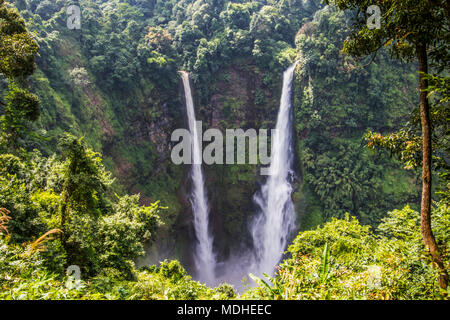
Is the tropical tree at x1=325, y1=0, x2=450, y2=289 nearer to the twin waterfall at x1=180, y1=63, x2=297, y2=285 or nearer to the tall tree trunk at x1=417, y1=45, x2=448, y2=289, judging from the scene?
the tall tree trunk at x1=417, y1=45, x2=448, y2=289

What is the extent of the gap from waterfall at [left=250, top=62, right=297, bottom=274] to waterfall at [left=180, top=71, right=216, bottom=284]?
450cm

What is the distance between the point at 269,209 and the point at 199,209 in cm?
692

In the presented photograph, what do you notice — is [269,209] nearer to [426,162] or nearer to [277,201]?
[277,201]

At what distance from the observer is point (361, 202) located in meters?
23.0

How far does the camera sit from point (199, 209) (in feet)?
85.6

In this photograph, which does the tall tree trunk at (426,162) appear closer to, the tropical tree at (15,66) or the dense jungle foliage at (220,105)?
the dense jungle foliage at (220,105)

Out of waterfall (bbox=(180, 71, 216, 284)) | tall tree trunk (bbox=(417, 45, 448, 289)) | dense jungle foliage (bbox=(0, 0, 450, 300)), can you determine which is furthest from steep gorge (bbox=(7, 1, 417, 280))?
tall tree trunk (bbox=(417, 45, 448, 289))

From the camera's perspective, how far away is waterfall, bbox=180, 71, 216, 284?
2509cm

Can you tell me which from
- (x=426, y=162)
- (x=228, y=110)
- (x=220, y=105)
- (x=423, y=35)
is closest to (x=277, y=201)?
(x=228, y=110)

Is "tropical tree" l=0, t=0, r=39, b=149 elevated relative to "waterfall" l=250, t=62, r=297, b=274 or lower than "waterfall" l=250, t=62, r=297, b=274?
elevated
